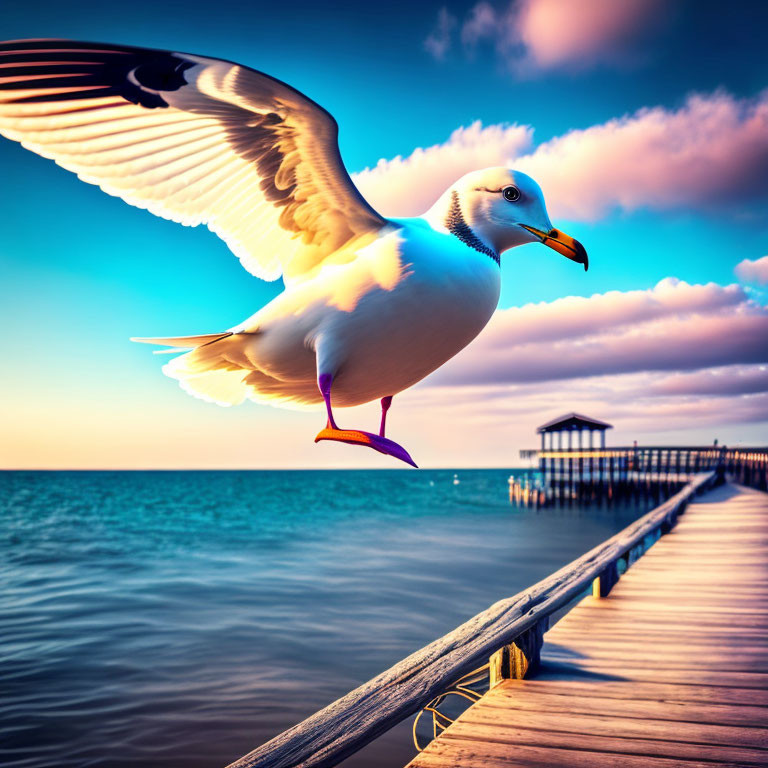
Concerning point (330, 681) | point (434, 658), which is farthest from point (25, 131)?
point (330, 681)

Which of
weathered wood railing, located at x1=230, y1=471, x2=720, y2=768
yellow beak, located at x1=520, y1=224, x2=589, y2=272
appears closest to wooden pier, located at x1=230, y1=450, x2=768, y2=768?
weathered wood railing, located at x1=230, y1=471, x2=720, y2=768

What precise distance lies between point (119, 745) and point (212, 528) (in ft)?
90.0

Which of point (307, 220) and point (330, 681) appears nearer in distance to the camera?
point (307, 220)

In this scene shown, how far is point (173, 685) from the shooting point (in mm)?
9062

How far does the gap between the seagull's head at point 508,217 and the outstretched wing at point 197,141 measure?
0.28 meters

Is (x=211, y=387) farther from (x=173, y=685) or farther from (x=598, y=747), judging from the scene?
(x=173, y=685)

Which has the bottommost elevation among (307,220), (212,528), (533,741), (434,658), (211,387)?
(212,528)

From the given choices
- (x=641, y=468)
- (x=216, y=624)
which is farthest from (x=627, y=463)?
(x=216, y=624)

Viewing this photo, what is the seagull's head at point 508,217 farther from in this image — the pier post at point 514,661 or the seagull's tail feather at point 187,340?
the pier post at point 514,661

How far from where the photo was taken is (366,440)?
1.38 metres

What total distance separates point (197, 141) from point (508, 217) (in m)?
0.99

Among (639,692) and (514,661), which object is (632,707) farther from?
(514,661)

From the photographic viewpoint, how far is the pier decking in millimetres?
3215

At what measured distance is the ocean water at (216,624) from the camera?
7.70m
